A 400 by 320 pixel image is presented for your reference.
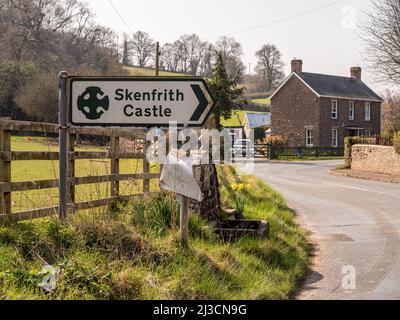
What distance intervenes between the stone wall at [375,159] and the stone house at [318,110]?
871 inches

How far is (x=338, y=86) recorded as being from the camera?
54000mm

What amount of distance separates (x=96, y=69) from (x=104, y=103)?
5213cm

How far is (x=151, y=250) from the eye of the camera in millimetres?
5395

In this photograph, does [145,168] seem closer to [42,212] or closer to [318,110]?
[42,212]

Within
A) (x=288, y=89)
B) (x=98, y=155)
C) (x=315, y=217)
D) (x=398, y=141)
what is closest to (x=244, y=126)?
(x=288, y=89)

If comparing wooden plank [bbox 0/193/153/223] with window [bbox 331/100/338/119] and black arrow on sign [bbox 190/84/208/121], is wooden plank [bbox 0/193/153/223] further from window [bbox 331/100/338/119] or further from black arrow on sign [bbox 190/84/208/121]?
window [bbox 331/100/338/119]

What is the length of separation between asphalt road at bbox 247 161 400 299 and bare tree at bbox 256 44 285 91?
62.9 m

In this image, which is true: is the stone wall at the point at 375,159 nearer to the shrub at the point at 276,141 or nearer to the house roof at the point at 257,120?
the shrub at the point at 276,141

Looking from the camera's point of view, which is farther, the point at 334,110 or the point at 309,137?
the point at 334,110

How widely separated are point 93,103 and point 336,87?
51.3m

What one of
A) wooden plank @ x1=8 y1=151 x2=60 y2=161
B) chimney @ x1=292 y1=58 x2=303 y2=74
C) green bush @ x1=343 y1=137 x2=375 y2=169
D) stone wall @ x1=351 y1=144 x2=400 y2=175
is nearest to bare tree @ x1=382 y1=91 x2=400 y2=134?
chimney @ x1=292 y1=58 x2=303 y2=74

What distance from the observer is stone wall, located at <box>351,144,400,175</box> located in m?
A: 25.6

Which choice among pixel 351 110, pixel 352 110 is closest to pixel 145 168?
pixel 351 110
